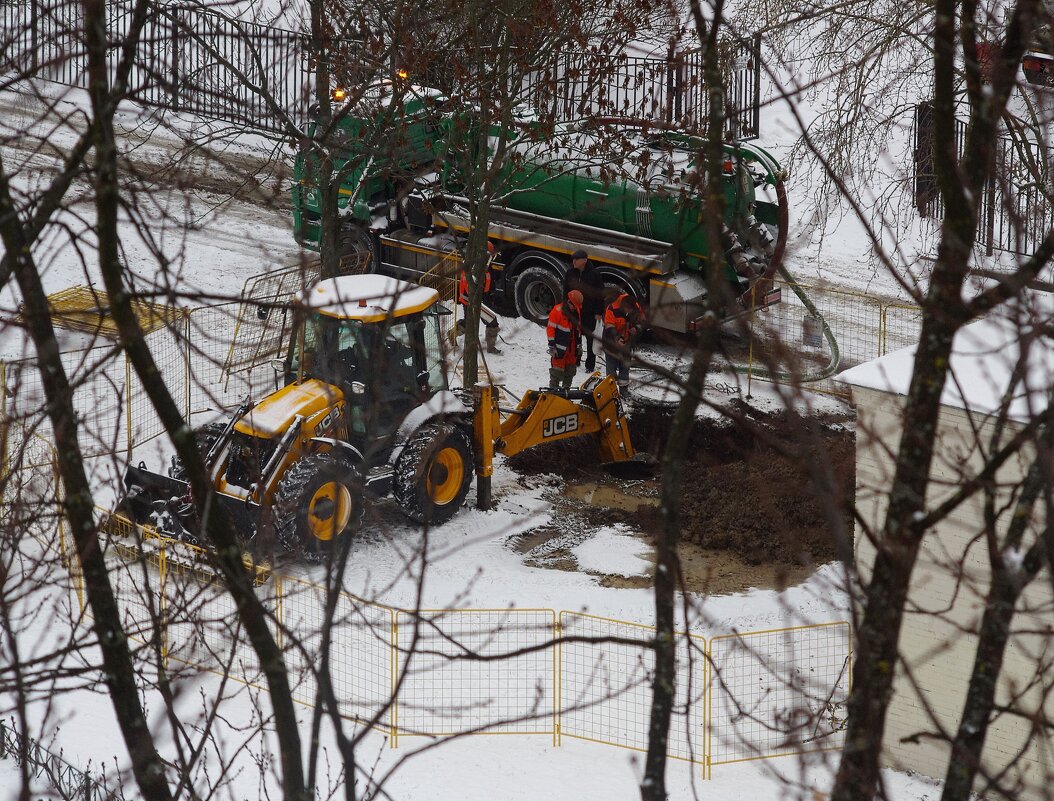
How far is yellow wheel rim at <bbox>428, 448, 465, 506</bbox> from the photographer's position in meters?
12.3

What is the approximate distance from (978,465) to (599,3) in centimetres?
748

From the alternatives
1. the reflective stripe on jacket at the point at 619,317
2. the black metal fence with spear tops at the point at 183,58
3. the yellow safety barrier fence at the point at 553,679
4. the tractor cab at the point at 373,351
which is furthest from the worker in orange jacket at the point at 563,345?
the yellow safety barrier fence at the point at 553,679

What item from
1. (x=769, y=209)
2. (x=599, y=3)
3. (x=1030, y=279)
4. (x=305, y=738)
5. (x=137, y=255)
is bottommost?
(x=305, y=738)

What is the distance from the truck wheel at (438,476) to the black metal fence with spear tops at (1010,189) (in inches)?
174

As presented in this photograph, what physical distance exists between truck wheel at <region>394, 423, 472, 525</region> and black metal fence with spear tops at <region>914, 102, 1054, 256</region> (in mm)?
4409

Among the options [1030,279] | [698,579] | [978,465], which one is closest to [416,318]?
[698,579]

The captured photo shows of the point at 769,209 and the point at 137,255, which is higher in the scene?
the point at 769,209

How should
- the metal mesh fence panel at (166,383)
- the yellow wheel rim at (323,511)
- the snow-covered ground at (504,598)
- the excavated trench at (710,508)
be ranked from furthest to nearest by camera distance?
1. the metal mesh fence panel at (166,383)
2. the excavated trench at (710,508)
3. the yellow wheel rim at (323,511)
4. the snow-covered ground at (504,598)

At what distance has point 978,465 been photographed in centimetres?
928

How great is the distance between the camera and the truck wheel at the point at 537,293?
16812 mm

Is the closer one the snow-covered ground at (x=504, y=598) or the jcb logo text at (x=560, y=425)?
the snow-covered ground at (x=504, y=598)

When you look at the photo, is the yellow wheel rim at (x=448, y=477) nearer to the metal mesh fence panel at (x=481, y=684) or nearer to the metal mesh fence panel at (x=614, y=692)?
the metal mesh fence panel at (x=481, y=684)

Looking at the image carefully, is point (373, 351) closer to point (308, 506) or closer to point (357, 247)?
point (308, 506)

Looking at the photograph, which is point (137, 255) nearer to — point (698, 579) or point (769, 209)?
point (769, 209)
